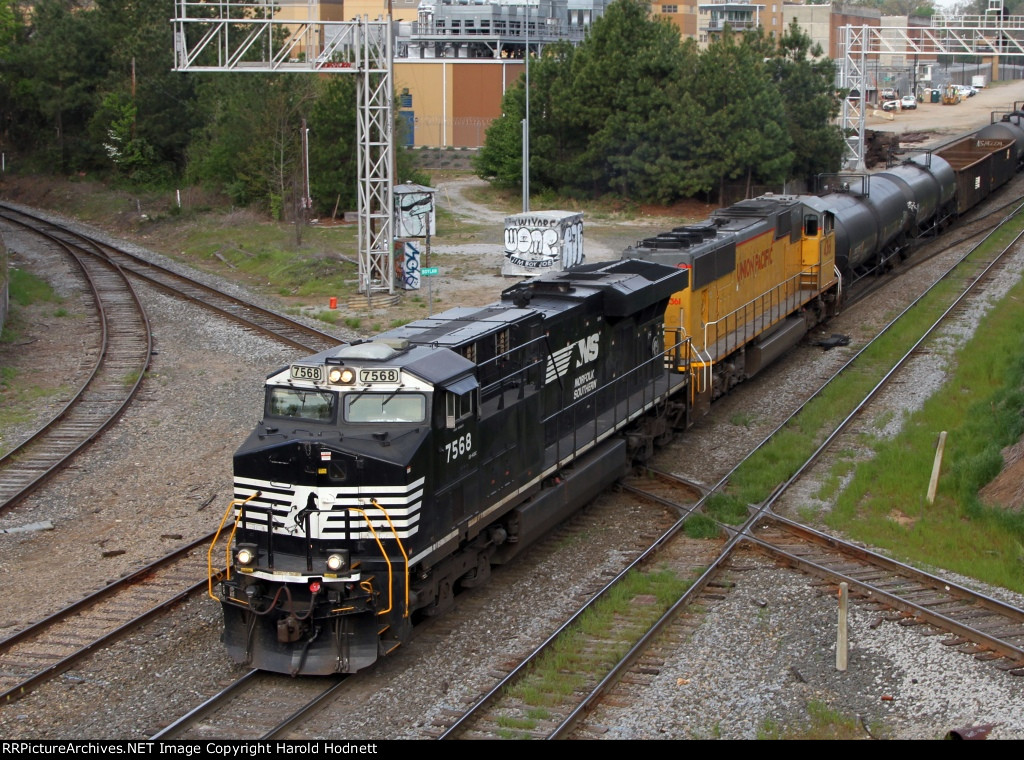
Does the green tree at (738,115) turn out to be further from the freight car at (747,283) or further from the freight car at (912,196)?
the freight car at (747,283)

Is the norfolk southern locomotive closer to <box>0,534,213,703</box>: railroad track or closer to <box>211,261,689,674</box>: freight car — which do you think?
<box>211,261,689,674</box>: freight car

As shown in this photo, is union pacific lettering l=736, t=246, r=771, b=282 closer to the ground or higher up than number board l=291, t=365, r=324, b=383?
higher up

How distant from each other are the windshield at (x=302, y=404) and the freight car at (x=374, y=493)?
0.01 metres

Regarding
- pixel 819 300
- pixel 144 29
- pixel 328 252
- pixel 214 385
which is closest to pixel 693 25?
pixel 144 29

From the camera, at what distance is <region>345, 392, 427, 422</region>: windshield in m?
9.91

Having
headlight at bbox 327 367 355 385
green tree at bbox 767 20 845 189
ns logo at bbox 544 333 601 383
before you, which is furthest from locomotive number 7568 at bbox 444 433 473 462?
green tree at bbox 767 20 845 189

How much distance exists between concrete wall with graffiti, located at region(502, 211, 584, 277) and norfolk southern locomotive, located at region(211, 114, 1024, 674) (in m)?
11.7

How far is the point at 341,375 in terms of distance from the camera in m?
9.93

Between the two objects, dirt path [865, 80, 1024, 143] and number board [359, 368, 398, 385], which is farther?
dirt path [865, 80, 1024, 143]

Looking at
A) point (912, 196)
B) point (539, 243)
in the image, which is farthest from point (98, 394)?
point (912, 196)

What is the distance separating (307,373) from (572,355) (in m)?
4.50

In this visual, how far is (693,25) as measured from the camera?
4018 inches

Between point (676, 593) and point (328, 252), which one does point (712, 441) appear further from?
point (328, 252)

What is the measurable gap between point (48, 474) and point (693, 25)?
3774 inches
